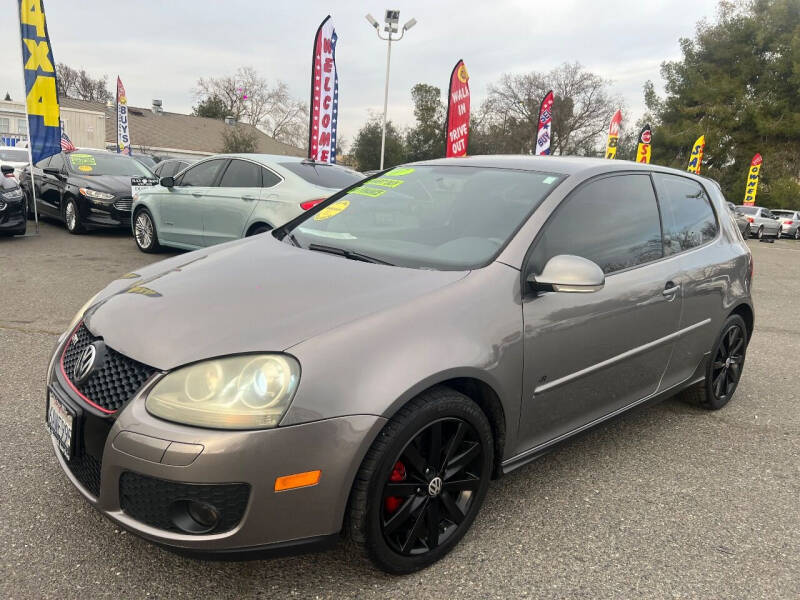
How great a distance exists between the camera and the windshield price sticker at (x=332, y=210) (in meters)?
3.22

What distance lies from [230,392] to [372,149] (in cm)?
4902

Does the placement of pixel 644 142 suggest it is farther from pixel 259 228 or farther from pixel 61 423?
pixel 61 423

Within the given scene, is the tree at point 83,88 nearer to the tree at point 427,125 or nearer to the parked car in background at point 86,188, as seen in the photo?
the tree at point 427,125

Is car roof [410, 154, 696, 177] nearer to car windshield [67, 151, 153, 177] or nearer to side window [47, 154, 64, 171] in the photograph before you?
car windshield [67, 151, 153, 177]

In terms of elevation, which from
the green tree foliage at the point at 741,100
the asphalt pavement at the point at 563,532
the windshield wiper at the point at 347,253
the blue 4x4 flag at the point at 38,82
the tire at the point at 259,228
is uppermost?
the green tree foliage at the point at 741,100

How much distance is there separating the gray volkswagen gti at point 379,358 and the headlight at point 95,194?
8.46 meters

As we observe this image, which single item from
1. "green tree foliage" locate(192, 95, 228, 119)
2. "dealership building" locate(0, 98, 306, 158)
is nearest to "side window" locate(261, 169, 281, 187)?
"dealership building" locate(0, 98, 306, 158)

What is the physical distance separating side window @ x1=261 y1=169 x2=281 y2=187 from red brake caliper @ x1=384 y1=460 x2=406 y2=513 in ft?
18.7

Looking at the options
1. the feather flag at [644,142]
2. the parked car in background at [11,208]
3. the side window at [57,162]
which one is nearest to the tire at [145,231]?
the parked car in background at [11,208]

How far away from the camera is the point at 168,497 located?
1778 millimetres

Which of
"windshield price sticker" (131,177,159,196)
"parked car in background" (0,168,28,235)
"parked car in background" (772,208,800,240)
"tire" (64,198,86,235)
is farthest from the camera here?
"parked car in background" (772,208,800,240)

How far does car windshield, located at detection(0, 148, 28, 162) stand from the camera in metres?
14.9

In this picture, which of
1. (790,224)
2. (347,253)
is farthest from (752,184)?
(347,253)

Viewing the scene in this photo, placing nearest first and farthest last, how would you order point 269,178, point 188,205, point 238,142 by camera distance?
1. point 269,178
2. point 188,205
3. point 238,142
